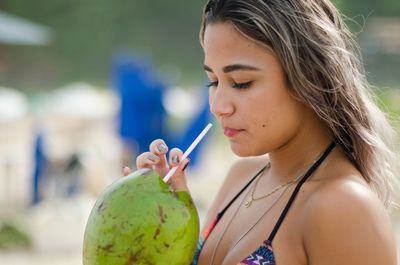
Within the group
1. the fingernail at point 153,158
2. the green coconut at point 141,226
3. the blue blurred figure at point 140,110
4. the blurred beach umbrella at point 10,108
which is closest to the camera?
the green coconut at point 141,226

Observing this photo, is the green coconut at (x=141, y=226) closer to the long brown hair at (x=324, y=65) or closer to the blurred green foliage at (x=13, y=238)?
the long brown hair at (x=324, y=65)

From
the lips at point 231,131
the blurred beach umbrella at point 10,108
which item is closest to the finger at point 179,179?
the lips at point 231,131

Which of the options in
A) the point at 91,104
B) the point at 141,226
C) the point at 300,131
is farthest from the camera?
the point at 91,104

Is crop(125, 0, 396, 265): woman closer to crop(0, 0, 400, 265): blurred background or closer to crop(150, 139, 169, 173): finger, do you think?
crop(150, 139, 169, 173): finger

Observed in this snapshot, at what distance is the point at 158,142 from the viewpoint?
194cm

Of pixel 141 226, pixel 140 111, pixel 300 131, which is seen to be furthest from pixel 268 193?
pixel 140 111

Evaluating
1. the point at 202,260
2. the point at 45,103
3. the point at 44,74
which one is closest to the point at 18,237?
the point at 202,260

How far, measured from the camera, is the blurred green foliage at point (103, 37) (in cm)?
3375

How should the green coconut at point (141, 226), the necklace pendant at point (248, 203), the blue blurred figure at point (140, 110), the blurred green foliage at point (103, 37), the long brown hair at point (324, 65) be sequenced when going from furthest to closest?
the blurred green foliage at point (103, 37) → the blue blurred figure at point (140, 110) → the necklace pendant at point (248, 203) → the long brown hair at point (324, 65) → the green coconut at point (141, 226)

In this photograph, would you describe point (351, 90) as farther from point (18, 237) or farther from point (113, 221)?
point (18, 237)

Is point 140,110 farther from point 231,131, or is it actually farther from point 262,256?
point 262,256

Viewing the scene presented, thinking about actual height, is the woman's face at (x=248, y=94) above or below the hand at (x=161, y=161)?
above

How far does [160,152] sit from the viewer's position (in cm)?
193

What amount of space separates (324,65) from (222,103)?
0.78 ft
